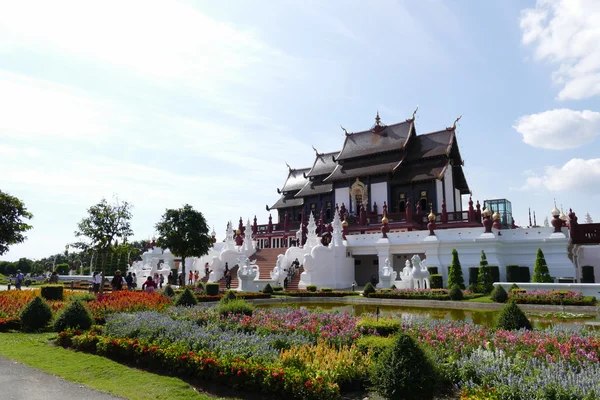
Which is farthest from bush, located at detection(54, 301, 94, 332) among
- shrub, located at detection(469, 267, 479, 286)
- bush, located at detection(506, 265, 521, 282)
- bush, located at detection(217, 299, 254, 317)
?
bush, located at detection(506, 265, 521, 282)

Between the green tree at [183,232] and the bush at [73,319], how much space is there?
18453mm

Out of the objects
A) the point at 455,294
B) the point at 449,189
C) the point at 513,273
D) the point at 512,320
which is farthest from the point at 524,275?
the point at 512,320

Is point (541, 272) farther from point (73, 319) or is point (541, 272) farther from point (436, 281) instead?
point (73, 319)

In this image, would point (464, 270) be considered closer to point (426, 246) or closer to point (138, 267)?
point (426, 246)

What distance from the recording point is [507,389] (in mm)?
5312

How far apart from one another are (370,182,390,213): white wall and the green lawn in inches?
1291

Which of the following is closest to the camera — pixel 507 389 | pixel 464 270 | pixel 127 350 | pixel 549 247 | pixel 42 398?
pixel 507 389

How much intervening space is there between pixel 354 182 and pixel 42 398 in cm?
3723

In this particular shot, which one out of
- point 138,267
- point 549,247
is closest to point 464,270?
point 549,247

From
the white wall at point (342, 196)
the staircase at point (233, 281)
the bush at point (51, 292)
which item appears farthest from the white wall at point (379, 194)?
the bush at point (51, 292)

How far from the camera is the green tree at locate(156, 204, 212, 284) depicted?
29984mm

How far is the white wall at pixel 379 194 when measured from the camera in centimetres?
4025

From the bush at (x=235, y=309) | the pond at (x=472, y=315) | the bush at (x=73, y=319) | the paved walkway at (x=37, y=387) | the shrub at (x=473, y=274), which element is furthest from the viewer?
the shrub at (x=473, y=274)

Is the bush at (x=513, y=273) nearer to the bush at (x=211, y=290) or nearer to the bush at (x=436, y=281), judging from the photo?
the bush at (x=436, y=281)
